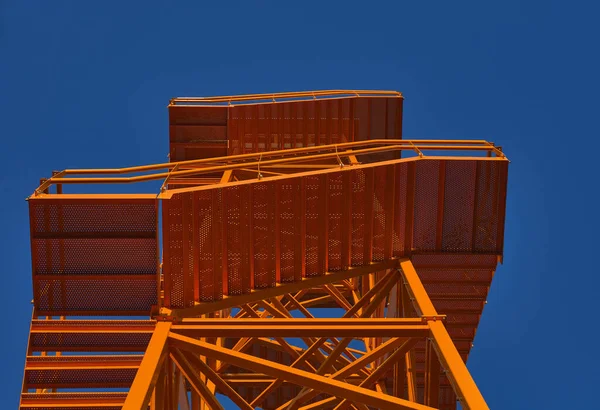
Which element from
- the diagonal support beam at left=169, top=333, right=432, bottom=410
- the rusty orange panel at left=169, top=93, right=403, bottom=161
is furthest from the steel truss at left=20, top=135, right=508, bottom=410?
the rusty orange panel at left=169, top=93, right=403, bottom=161

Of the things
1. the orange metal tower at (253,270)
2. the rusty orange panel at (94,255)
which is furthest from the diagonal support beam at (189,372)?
the rusty orange panel at (94,255)

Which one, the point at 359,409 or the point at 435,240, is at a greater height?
the point at 435,240

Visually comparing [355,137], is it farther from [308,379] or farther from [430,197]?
[308,379]

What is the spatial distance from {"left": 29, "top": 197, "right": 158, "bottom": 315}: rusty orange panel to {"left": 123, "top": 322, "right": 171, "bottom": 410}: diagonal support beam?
6.55 feet

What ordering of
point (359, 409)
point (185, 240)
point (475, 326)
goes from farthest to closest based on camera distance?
point (475, 326), point (359, 409), point (185, 240)

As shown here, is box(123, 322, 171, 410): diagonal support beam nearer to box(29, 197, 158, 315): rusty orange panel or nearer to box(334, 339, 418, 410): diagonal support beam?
box(29, 197, 158, 315): rusty orange panel

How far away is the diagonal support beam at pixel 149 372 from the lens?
984 cm

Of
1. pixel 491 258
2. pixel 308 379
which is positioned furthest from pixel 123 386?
pixel 491 258

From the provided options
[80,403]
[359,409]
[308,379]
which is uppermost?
[308,379]

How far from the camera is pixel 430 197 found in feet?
56.1

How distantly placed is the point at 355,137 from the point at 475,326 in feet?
29.1

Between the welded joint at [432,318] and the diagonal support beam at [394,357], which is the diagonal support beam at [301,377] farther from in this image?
the diagonal support beam at [394,357]

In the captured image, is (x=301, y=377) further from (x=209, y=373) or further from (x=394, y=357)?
(x=394, y=357)

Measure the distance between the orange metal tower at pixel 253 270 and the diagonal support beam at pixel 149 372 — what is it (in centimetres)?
3
